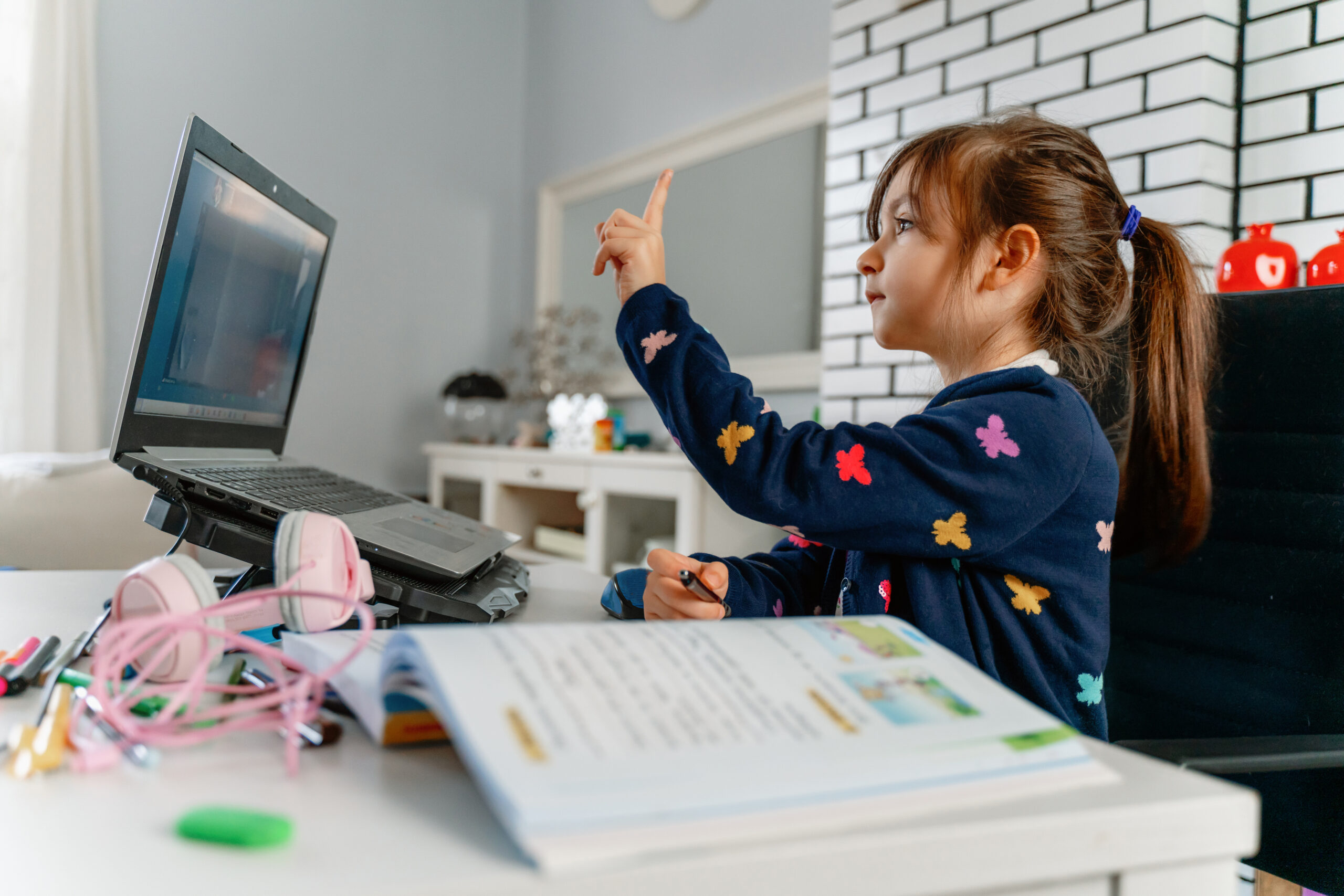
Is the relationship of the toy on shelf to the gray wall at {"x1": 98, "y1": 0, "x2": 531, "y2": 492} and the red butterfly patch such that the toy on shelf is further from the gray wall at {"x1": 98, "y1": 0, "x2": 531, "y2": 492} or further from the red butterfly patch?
the gray wall at {"x1": 98, "y1": 0, "x2": 531, "y2": 492}

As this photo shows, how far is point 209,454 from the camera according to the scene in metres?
0.85

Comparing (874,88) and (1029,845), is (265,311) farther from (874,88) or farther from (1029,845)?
(874,88)

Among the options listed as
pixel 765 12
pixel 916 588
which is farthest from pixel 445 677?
pixel 765 12

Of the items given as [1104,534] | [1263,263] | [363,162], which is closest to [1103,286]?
[1104,534]

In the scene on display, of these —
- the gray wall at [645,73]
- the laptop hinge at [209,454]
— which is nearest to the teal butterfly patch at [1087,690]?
the laptop hinge at [209,454]

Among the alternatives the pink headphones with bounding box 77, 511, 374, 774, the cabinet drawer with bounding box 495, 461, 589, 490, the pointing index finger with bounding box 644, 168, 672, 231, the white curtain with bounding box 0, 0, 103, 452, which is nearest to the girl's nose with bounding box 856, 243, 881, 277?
the pointing index finger with bounding box 644, 168, 672, 231

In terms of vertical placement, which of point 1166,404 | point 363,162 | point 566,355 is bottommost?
point 1166,404

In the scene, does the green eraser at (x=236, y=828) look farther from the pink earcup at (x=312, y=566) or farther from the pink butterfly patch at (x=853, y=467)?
the pink butterfly patch at (x=853, y=467)

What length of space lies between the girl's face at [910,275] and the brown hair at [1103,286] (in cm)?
1

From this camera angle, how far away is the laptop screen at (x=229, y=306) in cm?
74

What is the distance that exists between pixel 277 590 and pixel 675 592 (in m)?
0.32

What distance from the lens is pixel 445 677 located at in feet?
1.03

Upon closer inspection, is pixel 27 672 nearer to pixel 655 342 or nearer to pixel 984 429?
pixel 655 342

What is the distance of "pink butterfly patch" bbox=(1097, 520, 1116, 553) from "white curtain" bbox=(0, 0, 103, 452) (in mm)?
2642
